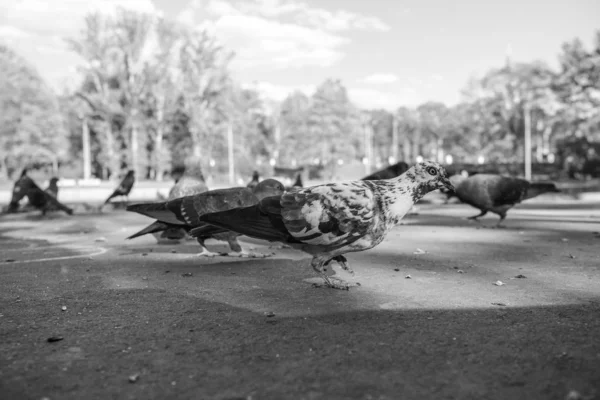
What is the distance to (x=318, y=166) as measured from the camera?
2498 inches

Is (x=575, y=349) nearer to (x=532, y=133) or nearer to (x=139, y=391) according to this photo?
(x=139, y=391)

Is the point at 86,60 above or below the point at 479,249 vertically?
above

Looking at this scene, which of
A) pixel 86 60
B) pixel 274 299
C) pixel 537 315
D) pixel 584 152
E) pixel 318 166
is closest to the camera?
pixel 537 315

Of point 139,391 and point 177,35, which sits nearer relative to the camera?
point 139,391

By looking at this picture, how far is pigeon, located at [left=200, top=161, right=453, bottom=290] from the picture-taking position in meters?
4.67

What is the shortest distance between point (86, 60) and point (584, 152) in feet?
147

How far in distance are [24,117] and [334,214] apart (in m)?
53.5

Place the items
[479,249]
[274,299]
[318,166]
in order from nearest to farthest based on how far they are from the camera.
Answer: [274,299], [479,249], [318,166]

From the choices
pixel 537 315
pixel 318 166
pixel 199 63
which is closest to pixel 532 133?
pixel 318 166

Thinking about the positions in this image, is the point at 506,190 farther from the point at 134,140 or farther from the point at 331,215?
the point at 134,140

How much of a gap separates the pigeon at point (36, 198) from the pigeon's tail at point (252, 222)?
12324 millimetres

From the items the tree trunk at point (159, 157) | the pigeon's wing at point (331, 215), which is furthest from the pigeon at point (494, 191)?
the tree trunk at point (159, 157)

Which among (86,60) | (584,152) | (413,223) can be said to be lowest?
(413,223)

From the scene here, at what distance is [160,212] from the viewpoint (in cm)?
690
